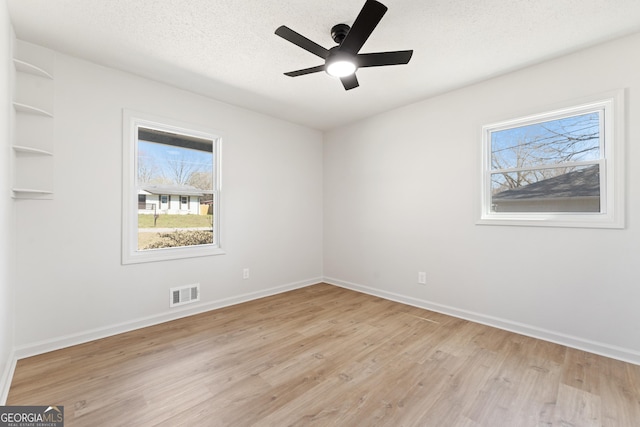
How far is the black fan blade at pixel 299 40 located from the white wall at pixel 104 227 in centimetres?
197

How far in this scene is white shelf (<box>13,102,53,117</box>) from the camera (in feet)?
7.06

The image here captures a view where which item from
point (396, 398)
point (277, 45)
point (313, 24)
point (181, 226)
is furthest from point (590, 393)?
point (181, 226)

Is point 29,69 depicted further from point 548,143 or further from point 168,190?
point 548,143

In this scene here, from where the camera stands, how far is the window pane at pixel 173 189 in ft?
10.0

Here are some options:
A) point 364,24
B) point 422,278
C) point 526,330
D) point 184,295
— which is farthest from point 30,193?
point 526,330

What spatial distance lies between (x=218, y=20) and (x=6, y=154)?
1752 millimetres

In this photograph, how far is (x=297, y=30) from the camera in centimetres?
218

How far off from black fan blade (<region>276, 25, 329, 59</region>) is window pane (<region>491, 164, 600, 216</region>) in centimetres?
232

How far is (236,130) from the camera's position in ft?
12.2

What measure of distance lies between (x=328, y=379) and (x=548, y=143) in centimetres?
298

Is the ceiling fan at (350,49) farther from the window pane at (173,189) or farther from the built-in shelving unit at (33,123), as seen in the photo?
the built-in shelving unit at (33,123)

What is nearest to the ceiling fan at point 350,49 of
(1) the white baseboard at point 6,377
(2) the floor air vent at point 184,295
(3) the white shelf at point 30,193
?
(3) the white shelf at point 30,193

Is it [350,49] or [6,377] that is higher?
[350,49]

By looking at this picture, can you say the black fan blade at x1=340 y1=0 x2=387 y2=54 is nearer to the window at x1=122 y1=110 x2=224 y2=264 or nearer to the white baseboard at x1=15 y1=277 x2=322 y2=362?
the window at x1=122 y1=110 x2=224 y2=264
